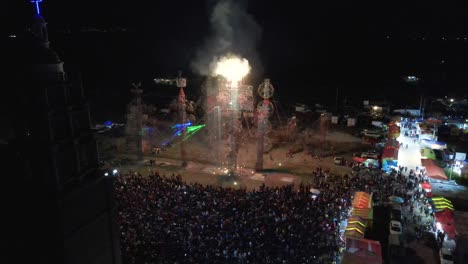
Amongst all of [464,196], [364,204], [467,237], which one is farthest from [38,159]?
[464,196]

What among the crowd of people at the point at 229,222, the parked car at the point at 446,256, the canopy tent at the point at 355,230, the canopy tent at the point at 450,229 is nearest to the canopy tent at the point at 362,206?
the crowd of people at the point at 229,222

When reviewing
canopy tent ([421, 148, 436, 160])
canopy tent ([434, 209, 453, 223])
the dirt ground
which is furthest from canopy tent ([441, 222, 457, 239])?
Result: the dirt ground

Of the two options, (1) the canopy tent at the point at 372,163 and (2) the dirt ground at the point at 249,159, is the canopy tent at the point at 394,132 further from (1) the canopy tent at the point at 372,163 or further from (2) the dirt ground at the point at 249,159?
(1) the canopy tent at the point at 372,163

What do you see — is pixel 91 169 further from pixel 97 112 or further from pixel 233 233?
pixel 97 112

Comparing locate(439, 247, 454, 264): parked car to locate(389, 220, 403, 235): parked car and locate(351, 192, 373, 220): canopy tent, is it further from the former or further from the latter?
locate(351, 192, 373, 220): canopy tent

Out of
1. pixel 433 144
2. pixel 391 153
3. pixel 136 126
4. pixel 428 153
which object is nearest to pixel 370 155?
pixel 391 153

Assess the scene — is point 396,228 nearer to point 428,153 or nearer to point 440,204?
point 440,204

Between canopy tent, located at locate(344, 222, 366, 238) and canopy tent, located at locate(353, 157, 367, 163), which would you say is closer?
canopy tent, located at locate(344, 222, 366, 238)
